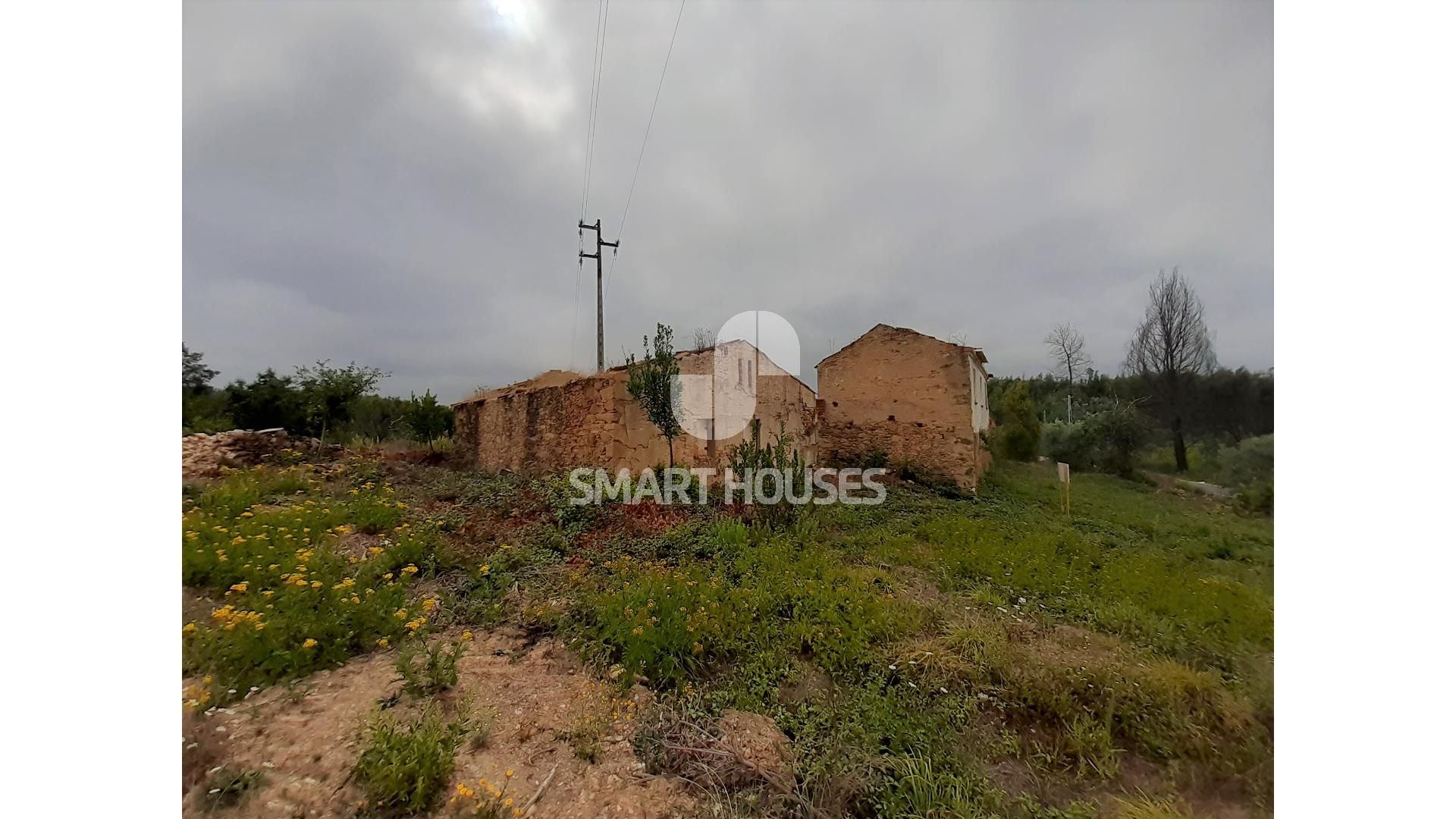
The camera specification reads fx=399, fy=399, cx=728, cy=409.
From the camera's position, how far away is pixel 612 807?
62.3 inches

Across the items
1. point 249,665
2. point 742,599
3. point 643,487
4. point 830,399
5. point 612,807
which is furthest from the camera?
point 830,399

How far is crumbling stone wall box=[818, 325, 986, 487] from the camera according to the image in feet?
24.9

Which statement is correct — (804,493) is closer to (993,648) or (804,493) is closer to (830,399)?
(993,648)

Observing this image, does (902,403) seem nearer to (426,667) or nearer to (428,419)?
(426,667)

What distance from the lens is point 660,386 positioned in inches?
239

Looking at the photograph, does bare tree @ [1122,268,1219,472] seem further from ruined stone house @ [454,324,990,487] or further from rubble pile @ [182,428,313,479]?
rubble pile @ [182,428,313,479]

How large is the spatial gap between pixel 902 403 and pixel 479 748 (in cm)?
814

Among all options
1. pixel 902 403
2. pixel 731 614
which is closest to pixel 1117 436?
pixel 731 614

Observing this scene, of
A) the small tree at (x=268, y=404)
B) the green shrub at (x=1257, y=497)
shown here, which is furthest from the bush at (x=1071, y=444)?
the small tree at (x=268, y=404)

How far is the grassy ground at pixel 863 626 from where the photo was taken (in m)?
1.73

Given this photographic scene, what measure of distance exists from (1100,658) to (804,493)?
3379 mm

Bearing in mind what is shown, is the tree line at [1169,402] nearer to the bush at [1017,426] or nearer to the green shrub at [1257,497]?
the green shrub at [1257,497]

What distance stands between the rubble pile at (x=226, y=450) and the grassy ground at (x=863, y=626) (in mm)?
293
